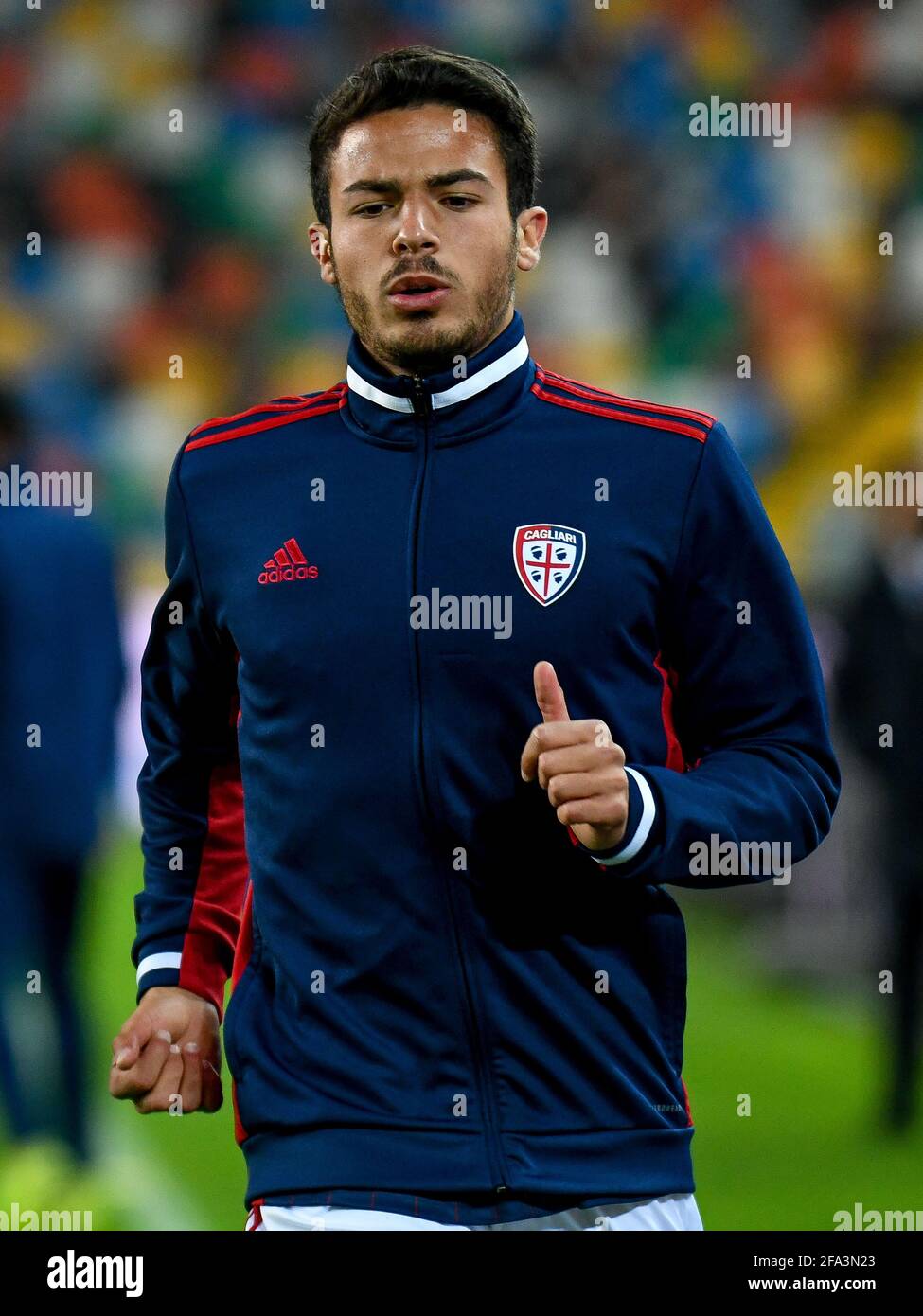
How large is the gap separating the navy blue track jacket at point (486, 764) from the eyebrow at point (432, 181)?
0.49ft

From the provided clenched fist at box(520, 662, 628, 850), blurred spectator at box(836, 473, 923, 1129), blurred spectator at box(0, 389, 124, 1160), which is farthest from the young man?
blurred spectator at box(836, 473, 923, 1129)

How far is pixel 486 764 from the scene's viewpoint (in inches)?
65.1

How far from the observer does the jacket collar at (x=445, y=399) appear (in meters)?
1.76

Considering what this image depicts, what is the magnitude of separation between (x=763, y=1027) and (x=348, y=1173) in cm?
396

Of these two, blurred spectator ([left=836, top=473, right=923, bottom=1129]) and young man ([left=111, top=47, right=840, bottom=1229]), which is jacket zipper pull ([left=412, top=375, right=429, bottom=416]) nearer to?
young man ([left=111, top=47, right=840, bottom=1229])

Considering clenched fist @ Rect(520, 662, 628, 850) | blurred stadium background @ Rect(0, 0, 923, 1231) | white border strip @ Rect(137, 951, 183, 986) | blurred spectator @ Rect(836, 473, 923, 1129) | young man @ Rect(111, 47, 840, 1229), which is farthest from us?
blurred stadium background @ Rect(0, 0, 923, 1231)

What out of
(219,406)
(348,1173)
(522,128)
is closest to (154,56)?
(219,406)

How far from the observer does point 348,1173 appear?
1604mm

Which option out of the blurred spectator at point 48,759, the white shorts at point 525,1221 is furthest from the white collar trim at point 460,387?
the blurred spectator at point 48,759

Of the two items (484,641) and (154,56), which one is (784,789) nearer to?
(484,641)

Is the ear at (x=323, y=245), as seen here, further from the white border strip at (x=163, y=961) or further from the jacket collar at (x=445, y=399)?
the white border strip at (x=163, y=961)

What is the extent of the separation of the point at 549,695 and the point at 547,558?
0.55 ft

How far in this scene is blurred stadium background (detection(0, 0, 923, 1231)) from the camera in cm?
804

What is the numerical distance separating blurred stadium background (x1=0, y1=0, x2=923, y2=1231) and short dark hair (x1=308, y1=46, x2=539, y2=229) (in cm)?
544
